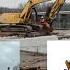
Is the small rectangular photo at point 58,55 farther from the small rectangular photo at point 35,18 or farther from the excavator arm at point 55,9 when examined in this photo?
the excavator arm at point 55,9

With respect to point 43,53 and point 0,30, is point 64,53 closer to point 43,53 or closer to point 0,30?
point 43,53

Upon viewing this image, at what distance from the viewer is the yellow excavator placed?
2072 millimetres

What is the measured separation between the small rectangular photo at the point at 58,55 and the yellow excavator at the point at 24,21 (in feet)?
0.64

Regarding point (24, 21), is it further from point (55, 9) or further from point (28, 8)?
point (55, 9)

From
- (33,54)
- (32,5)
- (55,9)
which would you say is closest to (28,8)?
(32,5)

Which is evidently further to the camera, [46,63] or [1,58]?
[46,63]

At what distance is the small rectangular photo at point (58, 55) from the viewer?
1.99 metres

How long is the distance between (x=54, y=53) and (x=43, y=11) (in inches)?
19.0

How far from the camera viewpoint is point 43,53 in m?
2.10

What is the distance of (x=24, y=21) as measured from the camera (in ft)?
6.90

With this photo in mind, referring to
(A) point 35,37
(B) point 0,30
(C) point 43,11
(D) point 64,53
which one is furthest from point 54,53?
(B) point 0,30

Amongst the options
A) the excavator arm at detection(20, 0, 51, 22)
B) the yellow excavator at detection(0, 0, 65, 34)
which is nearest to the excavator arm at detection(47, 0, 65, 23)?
the yellow excavator at detection(0, 0, 65, 34)

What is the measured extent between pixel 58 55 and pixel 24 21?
54 centimetres

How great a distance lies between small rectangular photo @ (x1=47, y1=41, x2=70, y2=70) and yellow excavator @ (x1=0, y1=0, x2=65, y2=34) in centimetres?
20
